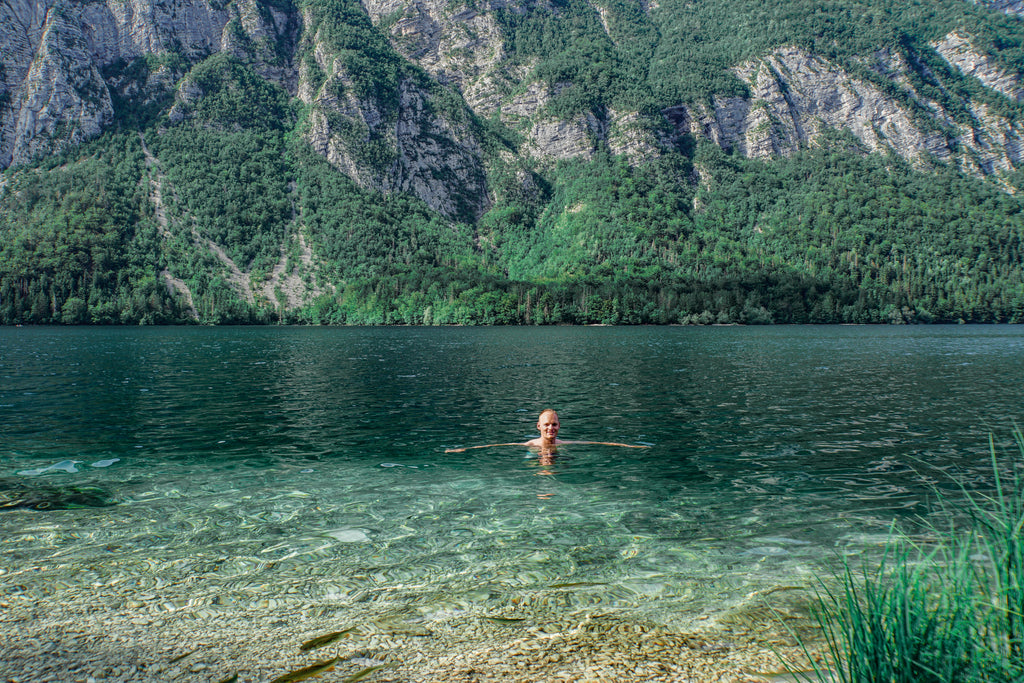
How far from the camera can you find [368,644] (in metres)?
7.46

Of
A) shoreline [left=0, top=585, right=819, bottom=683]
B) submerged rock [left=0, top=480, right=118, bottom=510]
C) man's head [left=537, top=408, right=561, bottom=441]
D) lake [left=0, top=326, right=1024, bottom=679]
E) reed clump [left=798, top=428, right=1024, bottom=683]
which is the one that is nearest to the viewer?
reed clump [left=798, top=428, right=1024, bottom=683]

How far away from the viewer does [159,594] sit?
354 inches

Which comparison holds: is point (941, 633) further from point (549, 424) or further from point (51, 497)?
point (51, 497)

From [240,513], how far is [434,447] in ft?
27.9

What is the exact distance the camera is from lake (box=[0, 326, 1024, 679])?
957 cm

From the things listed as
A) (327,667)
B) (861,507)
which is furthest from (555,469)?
(327,667)

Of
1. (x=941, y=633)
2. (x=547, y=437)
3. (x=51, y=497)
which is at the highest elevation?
(x=941, y=633)

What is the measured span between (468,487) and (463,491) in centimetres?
44

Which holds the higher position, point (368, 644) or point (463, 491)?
point (368, 644)

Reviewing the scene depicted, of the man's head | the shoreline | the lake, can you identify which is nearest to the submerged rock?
the lake

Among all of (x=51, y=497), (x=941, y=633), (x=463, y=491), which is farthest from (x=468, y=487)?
(x=941, y=633)

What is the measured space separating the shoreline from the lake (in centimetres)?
35

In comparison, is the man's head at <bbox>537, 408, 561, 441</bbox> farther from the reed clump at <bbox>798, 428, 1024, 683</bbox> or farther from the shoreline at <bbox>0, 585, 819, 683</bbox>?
the reed clump at <bbox>798, 428, 1024, 683</bbox>

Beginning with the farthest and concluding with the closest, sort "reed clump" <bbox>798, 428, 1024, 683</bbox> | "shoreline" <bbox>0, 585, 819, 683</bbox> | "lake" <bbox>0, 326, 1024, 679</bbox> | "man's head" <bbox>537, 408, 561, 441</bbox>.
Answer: "man's head" <bbox>537, 408, 561, 441</bbox> < "lake" <bbox>0, 326, 1024, 679</bbox> < "shoreline" <bbox>0, 585, 819, 683</bbox> < "reed clump" <bbox>798, 428, 1024, 683</bbox>
